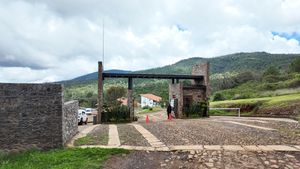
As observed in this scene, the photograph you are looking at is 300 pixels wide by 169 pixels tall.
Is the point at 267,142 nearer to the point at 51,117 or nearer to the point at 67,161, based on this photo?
the point at 67,161

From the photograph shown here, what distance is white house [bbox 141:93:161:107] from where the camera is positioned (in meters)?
89.9

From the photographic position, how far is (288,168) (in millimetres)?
7188

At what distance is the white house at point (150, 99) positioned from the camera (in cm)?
8993

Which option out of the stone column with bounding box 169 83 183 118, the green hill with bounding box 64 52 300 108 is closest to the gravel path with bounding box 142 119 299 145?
the stone column with bounding box 169 83 183 118

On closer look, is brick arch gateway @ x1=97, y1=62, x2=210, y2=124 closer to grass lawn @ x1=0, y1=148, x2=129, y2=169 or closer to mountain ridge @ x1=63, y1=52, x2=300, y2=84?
grass lawn @ x1=0, y1=148, x2=129, y2=169

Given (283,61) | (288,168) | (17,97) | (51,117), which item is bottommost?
(288,168)

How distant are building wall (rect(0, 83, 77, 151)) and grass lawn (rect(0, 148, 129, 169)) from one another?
39cm

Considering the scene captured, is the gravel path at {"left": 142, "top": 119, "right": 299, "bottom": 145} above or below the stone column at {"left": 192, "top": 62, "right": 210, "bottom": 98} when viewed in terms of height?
below

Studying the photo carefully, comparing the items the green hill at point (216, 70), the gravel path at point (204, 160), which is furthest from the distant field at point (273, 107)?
the green hill at point (216, 70)

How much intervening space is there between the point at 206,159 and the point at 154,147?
5.92 feet

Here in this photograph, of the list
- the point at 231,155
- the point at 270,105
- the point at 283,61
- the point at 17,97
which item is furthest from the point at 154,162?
the point at 283,61

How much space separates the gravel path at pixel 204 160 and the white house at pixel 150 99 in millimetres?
80170

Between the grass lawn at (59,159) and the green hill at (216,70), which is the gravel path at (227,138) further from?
the green hill at (216,70)

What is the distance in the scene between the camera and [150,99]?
3602 inches
